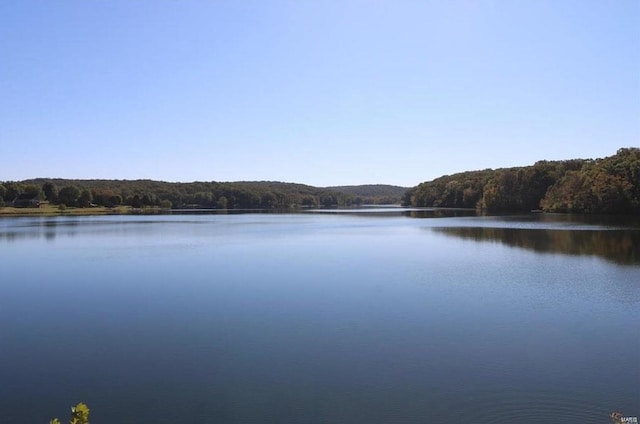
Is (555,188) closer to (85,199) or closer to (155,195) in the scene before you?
(85,199)

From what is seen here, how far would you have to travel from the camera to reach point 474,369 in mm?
9078

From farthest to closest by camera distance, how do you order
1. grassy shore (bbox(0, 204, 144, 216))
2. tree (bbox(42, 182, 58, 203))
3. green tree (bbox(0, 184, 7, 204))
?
tree (bbox(42, 182, 58, 203)), green tree (bbox(0, 184, 7, 204)), grassy shore (bbox(0, 204, 144, 216))

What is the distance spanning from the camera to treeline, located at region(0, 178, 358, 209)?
10294 cm

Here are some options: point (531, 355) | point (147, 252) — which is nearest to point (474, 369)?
point (531, 355)

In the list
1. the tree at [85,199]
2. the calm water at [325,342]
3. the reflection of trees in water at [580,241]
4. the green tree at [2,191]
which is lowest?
the calm water at [325,342]

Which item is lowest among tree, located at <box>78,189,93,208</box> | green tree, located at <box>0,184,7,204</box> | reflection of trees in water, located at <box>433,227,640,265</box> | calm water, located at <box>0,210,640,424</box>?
calm water, located at <box>0,210,640,424</box>

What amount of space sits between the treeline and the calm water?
296ft

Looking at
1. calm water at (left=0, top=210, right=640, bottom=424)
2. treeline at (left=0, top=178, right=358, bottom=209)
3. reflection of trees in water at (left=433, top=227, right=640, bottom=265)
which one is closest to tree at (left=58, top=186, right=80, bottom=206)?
treeline at (left=0, top=178, right=358, bottom=209)

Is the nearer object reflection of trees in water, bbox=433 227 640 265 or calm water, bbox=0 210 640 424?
calm water, bbox=0 210 640 424

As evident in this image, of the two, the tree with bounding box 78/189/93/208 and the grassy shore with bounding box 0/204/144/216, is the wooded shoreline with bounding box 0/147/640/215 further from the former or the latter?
the grassy shore with bounding box 0/204/144/216

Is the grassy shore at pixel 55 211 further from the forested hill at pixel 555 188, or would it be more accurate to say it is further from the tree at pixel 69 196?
the forested hill at pixel 555 188

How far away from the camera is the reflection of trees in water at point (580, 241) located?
1020 inches

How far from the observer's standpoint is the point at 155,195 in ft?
433

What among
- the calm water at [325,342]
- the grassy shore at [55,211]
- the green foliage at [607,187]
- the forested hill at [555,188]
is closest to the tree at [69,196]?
the grassy shore at [55,211]
